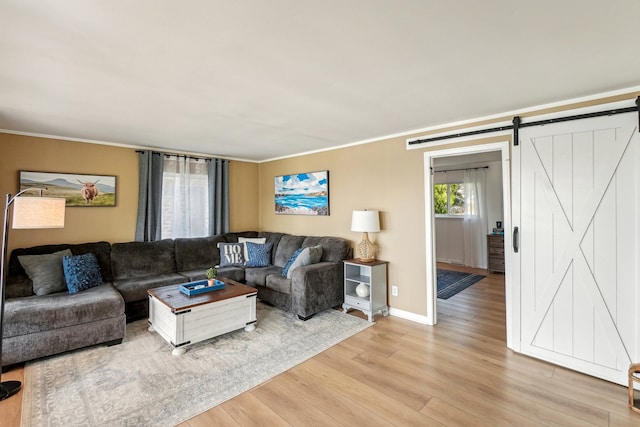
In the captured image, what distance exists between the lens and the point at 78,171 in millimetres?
4031

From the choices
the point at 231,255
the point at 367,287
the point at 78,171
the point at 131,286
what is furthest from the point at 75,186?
the point at 367,287

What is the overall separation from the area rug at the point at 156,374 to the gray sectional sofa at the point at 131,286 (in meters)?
0.21

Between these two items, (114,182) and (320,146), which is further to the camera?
(320,146)

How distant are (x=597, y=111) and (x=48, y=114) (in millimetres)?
4968

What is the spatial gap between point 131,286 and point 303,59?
3.35 m

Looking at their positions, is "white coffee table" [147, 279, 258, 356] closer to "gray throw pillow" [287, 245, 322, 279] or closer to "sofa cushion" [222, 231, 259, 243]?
"gray throw pillow" [287, 245, 322, 279]

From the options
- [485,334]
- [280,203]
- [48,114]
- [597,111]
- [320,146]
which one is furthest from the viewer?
[280,203]

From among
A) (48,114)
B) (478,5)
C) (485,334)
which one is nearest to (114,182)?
(48,114)

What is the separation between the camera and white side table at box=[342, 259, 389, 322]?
373 centimetres

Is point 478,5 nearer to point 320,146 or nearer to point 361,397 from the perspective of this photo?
point 361,397

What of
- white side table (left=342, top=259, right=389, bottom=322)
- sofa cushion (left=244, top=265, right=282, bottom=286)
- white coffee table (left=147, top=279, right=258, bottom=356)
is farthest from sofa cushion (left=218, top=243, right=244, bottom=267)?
white side table (left=342, top=259, right=389, bottom=322)

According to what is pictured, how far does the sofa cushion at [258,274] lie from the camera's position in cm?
429

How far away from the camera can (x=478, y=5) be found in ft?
4.58

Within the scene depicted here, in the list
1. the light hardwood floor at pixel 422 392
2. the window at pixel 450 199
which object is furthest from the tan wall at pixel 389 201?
the window at pixel 450 199
